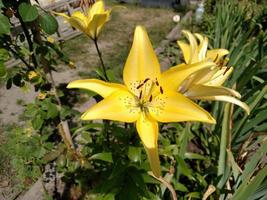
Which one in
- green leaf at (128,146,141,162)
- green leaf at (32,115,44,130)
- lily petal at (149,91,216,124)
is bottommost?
green leaf at (32,115,44,130)

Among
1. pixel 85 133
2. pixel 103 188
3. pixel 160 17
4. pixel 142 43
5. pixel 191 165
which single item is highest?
pixel 142 43

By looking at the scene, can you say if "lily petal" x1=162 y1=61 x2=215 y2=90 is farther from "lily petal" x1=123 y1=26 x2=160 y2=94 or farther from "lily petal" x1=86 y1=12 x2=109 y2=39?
"lily petal" x1=86 y1=12 x2=109 y2=39

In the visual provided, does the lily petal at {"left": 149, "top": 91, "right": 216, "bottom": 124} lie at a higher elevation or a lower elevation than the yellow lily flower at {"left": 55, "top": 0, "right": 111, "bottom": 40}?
lower

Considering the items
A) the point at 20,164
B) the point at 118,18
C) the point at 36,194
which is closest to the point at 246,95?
the point at 36,194

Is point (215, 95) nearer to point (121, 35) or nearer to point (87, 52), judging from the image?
point (87, 52)

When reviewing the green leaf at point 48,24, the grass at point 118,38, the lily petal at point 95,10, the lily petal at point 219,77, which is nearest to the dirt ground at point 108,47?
the grass at point 118,38

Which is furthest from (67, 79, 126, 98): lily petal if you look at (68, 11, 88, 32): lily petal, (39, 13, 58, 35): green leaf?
(39, 13, 58, 35): green leaf
